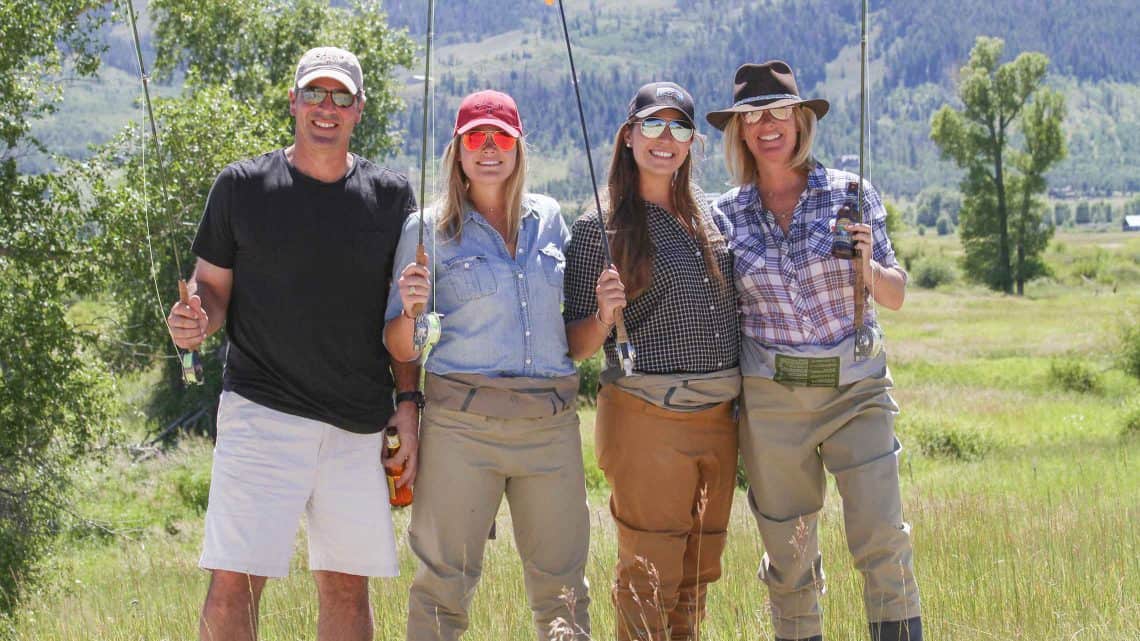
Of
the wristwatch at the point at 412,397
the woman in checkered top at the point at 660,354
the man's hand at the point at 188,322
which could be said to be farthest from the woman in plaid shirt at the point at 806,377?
the man's hand at the point at 188,322

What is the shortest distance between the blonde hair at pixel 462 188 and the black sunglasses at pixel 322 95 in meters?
0.40

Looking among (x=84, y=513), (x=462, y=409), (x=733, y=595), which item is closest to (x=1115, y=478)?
(x=733, y=595)

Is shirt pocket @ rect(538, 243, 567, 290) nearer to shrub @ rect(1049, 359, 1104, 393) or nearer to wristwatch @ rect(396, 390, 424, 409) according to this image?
wristwatch @ rect(396, 390, 424, 409)

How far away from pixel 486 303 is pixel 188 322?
3.30ft

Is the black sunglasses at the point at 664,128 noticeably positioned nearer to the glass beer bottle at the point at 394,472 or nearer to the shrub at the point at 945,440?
the glass beer bottle at the point at 394,472

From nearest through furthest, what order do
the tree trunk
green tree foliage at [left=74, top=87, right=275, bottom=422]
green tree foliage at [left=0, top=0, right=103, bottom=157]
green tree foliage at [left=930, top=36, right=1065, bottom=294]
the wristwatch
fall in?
the wristwatch, green tree foliage at [left=0, top=0, right=103, bottom=157], green tree foliage at [left=74, top=87, right=275, bottom=422], green tree foliage at [left=930, top=36, right=1065, bottom=294], the tree trunk

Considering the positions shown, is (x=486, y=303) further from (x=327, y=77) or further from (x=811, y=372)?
(x=811, y=372)

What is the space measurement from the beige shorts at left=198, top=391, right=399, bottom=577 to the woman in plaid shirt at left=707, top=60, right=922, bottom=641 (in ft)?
4.86

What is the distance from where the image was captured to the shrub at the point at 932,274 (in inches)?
3238

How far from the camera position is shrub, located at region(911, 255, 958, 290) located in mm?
82250

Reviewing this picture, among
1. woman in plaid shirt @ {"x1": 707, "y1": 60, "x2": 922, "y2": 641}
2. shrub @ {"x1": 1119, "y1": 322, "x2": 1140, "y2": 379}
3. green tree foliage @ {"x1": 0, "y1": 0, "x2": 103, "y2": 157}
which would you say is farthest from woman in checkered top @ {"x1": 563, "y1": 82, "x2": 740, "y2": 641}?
shrub @ {"x1": 1119, "y1": 322, "x2": 1140, "y2": 379}

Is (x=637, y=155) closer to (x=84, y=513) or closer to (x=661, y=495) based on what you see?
(x=661, y=495)

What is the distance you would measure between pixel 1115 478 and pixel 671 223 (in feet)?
22.7

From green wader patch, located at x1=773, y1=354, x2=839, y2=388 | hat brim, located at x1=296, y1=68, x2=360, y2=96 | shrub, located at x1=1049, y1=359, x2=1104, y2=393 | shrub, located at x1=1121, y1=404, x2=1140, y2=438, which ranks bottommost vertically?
shrub, located at x1=1049, y1=359, x2=1104, y2=393
